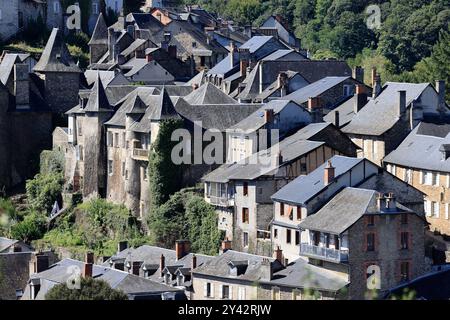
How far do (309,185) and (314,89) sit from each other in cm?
1650

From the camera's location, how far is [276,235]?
6038 centimetres

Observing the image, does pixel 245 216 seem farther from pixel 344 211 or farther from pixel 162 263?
pixel 344 211

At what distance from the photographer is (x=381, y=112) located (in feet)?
232

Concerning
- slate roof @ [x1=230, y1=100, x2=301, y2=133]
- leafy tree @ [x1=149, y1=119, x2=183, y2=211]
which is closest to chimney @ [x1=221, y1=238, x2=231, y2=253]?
leafy tree @ [x1=149, y1=119, x2=183, y2=211]

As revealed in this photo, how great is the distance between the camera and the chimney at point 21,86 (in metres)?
76.9

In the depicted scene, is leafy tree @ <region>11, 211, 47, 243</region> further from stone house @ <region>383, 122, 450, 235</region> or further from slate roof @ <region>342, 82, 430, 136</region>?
stone house @ <region>383, 122, 450, 235</region>

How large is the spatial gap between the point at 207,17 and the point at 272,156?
54.0 meters

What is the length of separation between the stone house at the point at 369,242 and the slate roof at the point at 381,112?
12698 millimetres

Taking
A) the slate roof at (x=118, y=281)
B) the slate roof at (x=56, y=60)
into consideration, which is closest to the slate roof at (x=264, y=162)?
the slate roof at (x=118, y=281)

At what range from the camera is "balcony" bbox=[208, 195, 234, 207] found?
63.4 m

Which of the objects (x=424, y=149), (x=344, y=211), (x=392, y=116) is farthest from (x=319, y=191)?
(x=392, y=116)

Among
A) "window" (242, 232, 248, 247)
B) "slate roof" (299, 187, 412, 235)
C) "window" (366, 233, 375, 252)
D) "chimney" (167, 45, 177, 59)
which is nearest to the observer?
"window" (366, 233, 375, 252)

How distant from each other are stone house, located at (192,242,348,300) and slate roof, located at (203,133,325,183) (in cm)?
573
